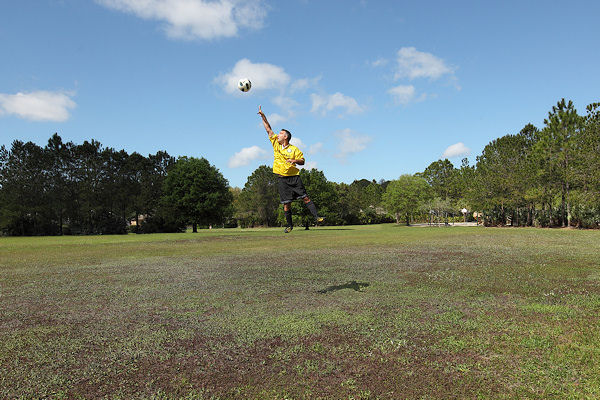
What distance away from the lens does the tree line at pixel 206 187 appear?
44.4m

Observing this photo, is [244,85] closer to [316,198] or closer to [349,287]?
[349,287]

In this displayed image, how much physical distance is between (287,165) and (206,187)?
56277 millimetres

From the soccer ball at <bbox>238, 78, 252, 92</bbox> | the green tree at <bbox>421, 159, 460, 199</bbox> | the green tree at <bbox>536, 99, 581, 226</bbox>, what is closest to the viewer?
the soccer ball at <bbox>238, 78, 252, 92</bbox>

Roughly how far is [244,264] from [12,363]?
39.8 ft

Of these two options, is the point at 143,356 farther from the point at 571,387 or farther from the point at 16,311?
the point at 571,387

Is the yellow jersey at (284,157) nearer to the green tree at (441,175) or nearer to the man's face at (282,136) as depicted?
the man's face at (282,136)

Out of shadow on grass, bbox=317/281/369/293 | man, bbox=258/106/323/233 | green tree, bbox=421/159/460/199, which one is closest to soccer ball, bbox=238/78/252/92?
man, bbox=258/106/323/233

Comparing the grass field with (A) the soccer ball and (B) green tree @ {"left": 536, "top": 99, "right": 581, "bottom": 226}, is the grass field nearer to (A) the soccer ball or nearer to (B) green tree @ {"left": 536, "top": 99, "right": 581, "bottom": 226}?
(A) the soccer ball

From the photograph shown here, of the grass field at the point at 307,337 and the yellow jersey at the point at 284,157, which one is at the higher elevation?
the yellow jersey at the point at 284,157

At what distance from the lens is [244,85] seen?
9938mm

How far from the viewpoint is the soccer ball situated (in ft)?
32.6

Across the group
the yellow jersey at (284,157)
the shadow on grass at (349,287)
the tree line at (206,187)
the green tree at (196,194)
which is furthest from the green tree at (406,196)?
the yellow jersey at (284,157)

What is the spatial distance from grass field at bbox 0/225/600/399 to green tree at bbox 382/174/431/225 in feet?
212

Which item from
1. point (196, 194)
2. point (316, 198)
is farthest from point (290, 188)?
point (316, 198)
